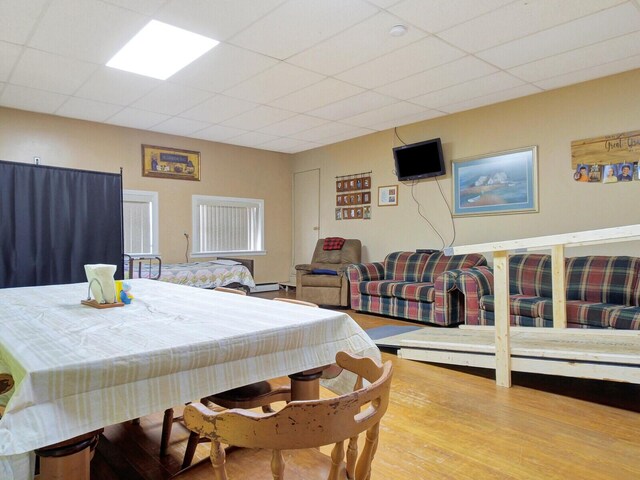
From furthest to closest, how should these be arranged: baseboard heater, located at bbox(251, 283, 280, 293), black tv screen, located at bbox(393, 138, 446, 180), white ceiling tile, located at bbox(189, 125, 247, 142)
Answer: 1. baseboard heater, located at bbox(251, 283, 280, 293)
2. white ceiling tile, located at bbox(189, 125, 247, 142)
3. black tv screen, located at bbox(393, 138, 446, 180)

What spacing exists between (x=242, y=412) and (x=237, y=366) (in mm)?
394

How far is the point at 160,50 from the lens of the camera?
3570mm

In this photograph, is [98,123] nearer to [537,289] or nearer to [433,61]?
[433,61]

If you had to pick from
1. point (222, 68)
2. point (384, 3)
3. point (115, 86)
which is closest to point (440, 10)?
point (384, 3)

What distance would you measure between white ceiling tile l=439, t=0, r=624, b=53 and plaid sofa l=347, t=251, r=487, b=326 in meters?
2.34

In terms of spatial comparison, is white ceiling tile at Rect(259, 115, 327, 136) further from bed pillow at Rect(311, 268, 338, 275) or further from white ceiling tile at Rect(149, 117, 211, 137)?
bed pillow at Rect(311, 268, 338, 275)

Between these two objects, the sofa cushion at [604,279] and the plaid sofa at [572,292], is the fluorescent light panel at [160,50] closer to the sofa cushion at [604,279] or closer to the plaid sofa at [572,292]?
the plaid sofa at [572,292]

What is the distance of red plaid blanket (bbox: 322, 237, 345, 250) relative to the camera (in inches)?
268

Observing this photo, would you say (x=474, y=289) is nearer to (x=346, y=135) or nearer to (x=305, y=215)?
(x=346, y=135)

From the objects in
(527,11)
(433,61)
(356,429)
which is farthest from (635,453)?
(433,61)

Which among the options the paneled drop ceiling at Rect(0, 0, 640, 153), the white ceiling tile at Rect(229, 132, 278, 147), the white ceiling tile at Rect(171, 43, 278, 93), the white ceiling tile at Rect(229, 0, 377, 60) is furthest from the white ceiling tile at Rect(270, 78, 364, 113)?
the white ceiling tile at Rect(229, 132, 278, 147)

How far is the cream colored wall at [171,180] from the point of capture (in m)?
5.41

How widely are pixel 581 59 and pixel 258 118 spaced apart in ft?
12.2

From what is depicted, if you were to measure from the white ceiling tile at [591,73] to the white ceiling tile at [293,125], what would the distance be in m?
2.78
